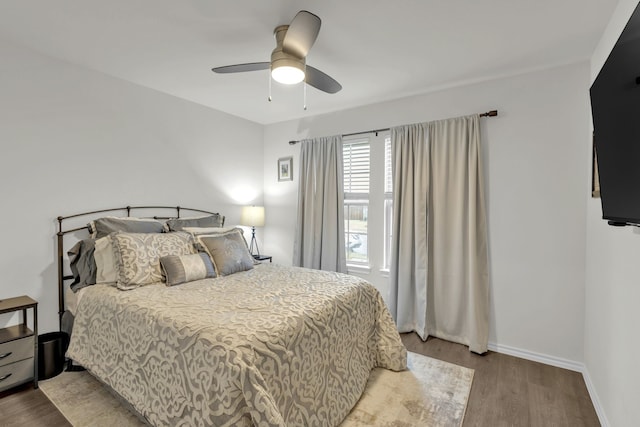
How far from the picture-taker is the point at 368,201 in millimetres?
3688

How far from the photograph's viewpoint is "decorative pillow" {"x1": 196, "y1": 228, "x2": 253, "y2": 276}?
268cm

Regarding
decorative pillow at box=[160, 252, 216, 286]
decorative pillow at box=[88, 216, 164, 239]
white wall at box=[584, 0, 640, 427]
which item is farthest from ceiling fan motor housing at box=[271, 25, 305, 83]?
decorative pillow at box=[88, 216, 164, 239]

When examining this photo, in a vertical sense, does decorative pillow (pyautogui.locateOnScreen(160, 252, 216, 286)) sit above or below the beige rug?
above

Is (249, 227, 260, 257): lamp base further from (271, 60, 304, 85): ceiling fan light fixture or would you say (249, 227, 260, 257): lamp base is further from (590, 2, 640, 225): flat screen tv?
(590, 2, 640, 225): flat screen tv

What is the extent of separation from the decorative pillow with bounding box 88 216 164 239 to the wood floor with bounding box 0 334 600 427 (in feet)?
3.88

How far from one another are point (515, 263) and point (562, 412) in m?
1.17

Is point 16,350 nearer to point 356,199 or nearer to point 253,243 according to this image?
point 253,243

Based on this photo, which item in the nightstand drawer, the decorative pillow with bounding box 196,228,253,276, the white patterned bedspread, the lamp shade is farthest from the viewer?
the lamp shade

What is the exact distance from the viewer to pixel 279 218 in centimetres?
442

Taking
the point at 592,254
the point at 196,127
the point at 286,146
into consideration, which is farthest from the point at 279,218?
the point at 592,254

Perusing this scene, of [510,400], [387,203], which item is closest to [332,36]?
[387,203]

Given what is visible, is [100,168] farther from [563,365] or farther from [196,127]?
[563,365]

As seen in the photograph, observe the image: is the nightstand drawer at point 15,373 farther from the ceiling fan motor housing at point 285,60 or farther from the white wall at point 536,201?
the white wall at point 536,201

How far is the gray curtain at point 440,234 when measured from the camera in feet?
9.46
